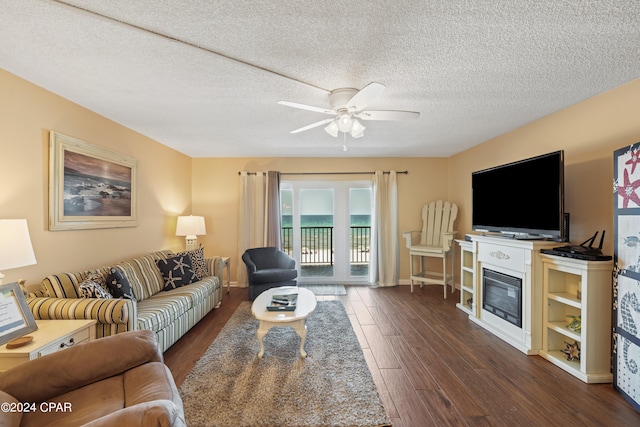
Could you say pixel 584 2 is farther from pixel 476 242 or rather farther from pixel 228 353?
pixel 228 353

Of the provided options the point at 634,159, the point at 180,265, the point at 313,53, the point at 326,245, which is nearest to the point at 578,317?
the point at 634,159

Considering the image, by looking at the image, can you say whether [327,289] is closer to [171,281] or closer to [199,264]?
[199,264]

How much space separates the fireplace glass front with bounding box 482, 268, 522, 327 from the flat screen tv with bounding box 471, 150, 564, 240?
0.51 meters

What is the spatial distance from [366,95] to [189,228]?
3.67m

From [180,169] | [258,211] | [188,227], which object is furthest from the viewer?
[258,211]

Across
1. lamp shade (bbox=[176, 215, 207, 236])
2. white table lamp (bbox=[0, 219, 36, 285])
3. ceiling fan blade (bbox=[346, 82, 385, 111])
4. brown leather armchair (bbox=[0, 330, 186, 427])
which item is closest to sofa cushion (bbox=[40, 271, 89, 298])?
white table lamp (bbox=[0, 219, 36, 285])

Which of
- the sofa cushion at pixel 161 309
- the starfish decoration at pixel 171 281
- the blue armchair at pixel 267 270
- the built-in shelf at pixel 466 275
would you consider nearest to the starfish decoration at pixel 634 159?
the built-in shelf at pixel 466 275

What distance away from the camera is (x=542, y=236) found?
2.85 m

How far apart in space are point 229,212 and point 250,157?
1106mm

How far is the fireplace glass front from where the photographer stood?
2984 millimetres

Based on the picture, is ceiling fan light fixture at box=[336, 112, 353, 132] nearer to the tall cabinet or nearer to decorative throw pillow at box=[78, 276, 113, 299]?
the tall cabinet

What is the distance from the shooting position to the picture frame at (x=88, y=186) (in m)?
2.56

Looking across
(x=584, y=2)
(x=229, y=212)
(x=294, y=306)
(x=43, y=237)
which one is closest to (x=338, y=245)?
(x=229, y=212)

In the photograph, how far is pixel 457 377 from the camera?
2.40m
